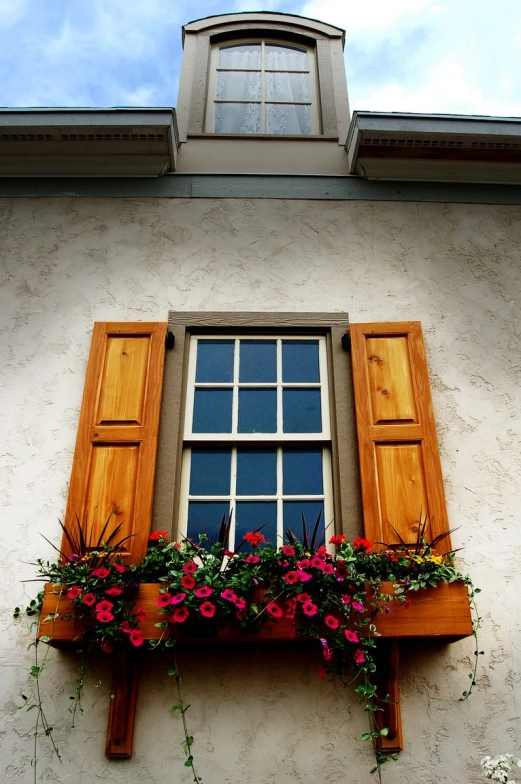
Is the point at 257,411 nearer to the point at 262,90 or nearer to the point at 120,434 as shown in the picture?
the point at 120,434

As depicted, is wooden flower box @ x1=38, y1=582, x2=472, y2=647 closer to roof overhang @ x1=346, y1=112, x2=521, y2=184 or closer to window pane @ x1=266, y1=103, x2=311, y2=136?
roof overhang @ x1=346, y1=112, x2=521, y2=184

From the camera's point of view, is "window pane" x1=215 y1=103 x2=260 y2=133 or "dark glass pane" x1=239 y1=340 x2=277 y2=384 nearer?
"dark glass pane" x1=239 y1=340 x2=277 y2=384

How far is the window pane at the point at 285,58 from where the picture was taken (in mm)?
6348

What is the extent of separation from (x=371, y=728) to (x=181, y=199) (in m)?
3.58

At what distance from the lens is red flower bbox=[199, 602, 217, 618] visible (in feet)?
10.2

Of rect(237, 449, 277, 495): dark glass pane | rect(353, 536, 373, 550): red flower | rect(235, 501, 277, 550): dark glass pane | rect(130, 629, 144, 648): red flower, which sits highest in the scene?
rect(237, 449, 277, 495): dark glass pane

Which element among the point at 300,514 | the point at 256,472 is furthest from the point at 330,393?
the point at 300,514

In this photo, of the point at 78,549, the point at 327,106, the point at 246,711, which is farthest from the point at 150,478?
the point at 327,106

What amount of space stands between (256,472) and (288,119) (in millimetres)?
3312

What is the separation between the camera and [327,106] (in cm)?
584

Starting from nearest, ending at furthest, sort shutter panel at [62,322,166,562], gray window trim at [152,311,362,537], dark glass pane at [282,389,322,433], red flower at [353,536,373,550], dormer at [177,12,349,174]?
1. red flower at [353,536,373,550]
2. shutter panel at [62,322,166,562]
3. gray window trim at [152,311,362,537]
4. dark glass pane at [282,389,322,433]
5. dormer at [177,12,349,174]

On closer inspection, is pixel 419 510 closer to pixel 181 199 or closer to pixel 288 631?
pixel 288 631

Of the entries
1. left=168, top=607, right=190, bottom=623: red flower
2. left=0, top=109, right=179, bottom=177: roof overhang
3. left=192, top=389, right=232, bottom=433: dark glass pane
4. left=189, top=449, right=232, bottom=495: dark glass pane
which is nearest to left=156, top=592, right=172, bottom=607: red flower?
left=168, top=607, right=190, bottom=623: red flower

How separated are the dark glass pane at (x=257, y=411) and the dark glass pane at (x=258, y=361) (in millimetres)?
88
